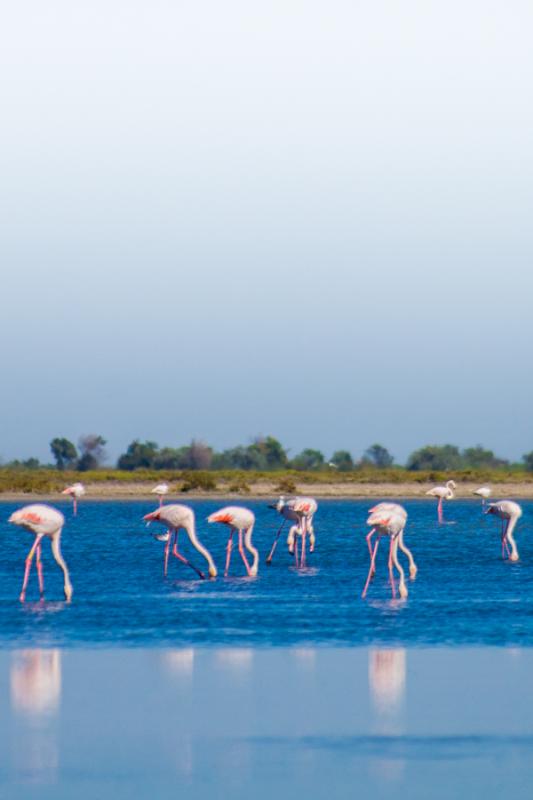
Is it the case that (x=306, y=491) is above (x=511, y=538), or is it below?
above

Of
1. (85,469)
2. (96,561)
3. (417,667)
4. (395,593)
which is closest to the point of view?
(417,667)

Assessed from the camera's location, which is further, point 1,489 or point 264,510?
point 1,489

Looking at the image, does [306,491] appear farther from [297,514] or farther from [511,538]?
[297,514]

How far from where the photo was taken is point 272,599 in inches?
771

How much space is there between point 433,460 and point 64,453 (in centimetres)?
1937

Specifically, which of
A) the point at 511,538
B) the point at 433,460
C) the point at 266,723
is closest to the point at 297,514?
the point at 511,538

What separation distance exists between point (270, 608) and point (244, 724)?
7544 mm

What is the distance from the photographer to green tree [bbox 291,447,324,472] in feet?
263

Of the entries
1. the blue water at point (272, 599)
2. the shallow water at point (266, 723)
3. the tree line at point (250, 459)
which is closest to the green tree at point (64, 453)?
the tree line at point (250, 459)

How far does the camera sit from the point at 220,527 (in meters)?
40.1

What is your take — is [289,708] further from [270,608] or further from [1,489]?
[1,489]

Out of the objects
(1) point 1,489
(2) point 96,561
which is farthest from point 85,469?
(2) point 96,561

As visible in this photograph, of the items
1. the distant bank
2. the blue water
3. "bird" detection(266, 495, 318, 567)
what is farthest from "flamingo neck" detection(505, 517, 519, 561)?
the distant bank

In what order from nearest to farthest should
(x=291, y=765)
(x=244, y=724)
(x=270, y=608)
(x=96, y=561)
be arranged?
1. (x=291, y=765)
2. (x=244, y=724)
3. (x=270, y=608)
4. (x=96, y=561)
